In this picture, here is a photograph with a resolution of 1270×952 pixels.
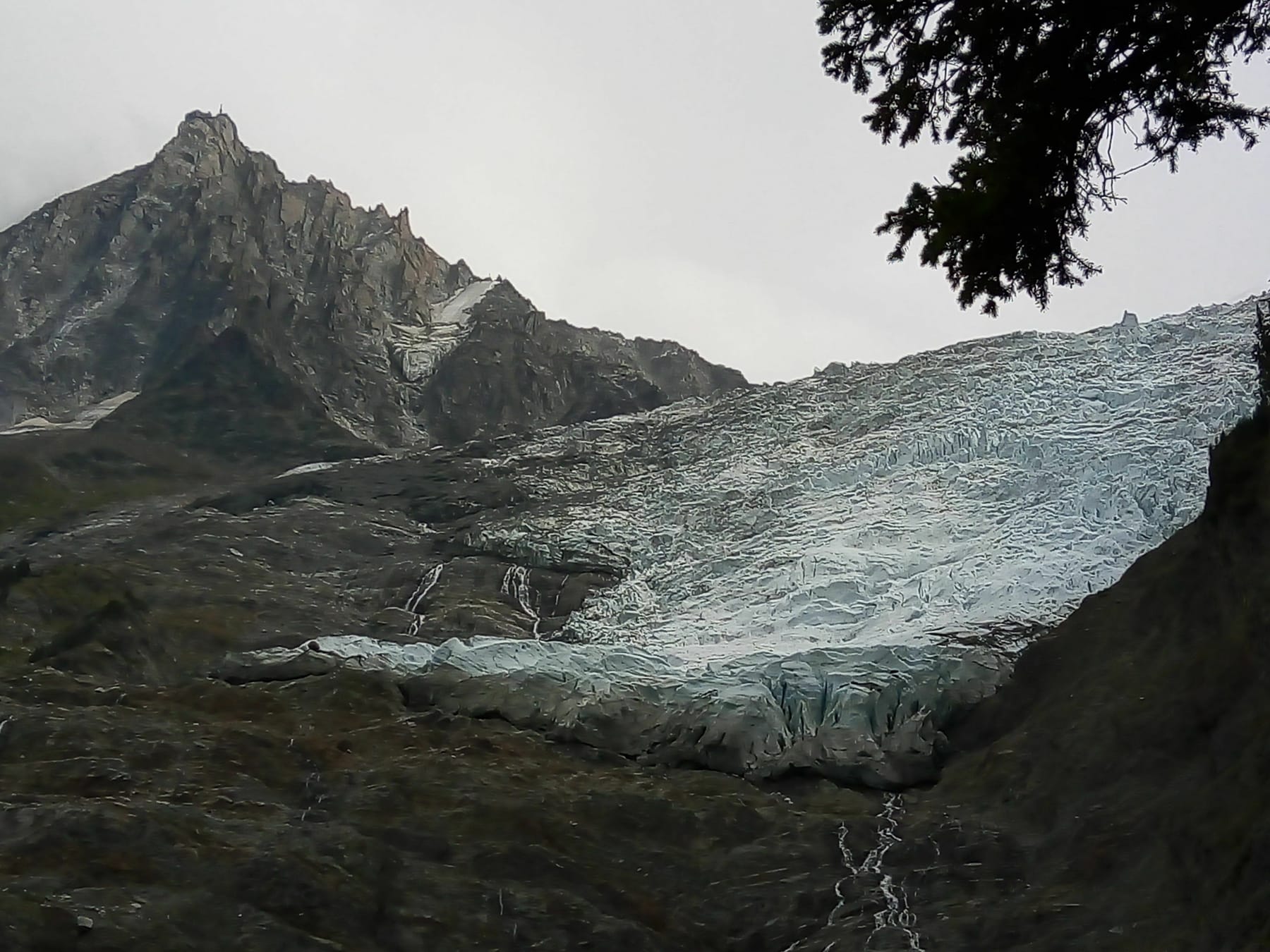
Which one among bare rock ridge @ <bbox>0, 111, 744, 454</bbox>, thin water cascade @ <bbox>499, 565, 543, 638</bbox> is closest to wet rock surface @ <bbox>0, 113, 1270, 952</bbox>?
thin water cascade @ <bbox>499, 565, 543, 638</bbox>

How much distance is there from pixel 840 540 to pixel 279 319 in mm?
75295

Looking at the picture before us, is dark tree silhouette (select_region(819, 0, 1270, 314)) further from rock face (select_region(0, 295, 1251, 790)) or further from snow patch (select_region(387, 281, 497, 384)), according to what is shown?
snow patch (select_region(387, 281, 497, 384))

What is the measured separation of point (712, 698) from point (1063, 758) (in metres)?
6.11

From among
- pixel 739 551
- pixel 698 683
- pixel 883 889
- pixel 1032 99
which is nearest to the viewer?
pixel 1032 99

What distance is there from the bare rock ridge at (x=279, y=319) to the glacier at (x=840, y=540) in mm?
33443

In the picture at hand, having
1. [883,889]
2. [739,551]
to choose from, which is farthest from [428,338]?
[883,889]

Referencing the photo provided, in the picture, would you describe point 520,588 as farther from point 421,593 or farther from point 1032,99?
point 1032,99

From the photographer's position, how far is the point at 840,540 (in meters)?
29.9

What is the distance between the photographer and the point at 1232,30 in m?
6.62

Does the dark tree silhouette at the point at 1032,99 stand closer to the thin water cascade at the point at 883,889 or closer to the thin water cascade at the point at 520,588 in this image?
the thin water cascade at the point at 883,889

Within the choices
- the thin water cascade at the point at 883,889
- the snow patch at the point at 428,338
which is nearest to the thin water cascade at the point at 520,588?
the thin water cascade at the point at 883,889

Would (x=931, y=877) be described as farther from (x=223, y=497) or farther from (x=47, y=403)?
(x=47, y=403)

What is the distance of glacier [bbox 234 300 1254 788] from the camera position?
18656mm

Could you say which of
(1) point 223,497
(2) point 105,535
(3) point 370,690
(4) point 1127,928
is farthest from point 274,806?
(1) point 223,497
